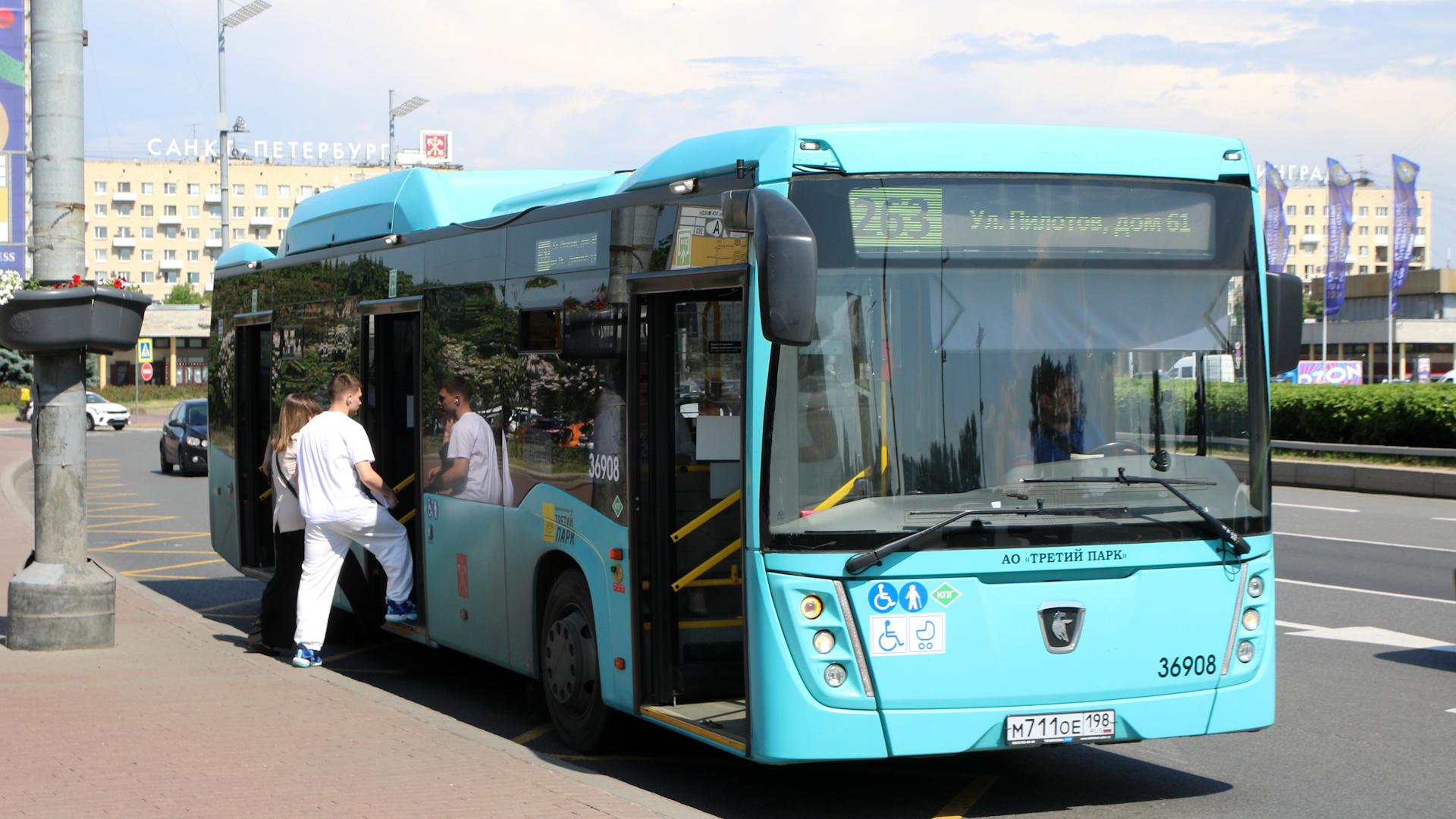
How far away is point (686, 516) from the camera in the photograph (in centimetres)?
741

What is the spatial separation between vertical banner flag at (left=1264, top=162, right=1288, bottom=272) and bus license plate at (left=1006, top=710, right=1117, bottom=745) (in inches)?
2244

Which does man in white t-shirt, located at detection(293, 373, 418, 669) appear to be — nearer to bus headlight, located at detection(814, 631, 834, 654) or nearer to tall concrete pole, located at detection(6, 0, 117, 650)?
tall concrete pole, located at detection(6, 0, 117, 650)

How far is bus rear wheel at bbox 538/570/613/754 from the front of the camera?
25.7 feet

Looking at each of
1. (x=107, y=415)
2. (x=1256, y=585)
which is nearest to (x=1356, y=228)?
(x=107, y=415)

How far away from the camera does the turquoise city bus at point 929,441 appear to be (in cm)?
632

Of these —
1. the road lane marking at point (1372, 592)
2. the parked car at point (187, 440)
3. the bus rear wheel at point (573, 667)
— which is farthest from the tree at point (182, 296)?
the bus rear wheel at point (573, 667)

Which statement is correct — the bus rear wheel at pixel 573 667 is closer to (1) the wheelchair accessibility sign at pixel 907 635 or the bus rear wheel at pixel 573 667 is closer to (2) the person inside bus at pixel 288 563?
(1) the wheelchair accessibility sign at pixel 907 635

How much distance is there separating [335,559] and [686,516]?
3668 mm

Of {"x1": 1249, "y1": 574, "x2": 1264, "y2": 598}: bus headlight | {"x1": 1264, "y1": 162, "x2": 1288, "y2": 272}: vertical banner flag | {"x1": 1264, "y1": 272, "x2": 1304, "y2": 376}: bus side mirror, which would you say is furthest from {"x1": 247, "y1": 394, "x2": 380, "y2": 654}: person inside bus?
{"x1": 1264, "y1": 162, "x2": 1288, "y2": 272}: vertical banner flag

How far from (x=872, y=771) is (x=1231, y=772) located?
65.5 inches

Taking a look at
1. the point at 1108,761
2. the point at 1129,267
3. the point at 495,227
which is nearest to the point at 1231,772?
the point at 1108,761

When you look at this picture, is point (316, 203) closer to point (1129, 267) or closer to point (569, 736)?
point (569, 736)

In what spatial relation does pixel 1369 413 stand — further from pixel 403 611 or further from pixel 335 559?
pixel 335 559

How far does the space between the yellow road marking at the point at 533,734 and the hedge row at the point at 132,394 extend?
73.2m
